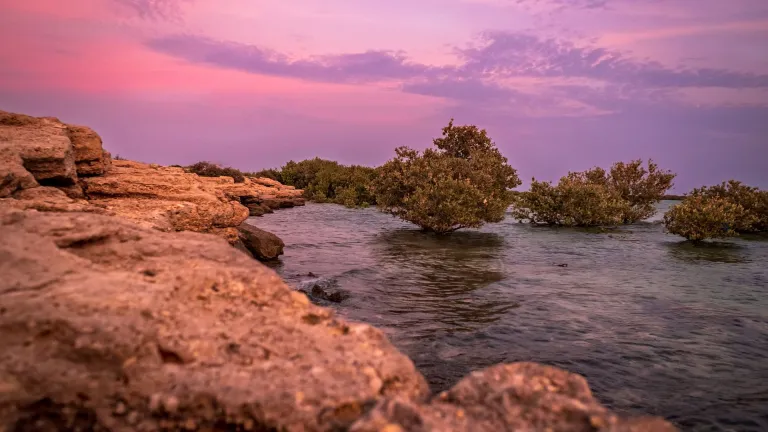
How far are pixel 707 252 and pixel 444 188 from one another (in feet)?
46.6

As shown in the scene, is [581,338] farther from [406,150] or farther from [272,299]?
[406,150]

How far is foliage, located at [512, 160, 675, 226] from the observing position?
38.4 metres

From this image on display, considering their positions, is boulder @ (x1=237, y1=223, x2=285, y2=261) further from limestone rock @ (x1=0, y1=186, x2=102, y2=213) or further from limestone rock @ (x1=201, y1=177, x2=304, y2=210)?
limestone rock @ (x1=201, y1=177, x2=304, y2=210)

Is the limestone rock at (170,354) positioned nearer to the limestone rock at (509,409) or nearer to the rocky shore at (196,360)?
the rocky shore at (196,360)

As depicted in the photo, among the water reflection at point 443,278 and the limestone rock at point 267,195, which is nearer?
the water reflection at point 443,278

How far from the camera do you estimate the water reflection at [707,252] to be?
23.7 metres

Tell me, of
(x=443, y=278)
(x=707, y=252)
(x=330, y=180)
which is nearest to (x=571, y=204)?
(x=707, y=252)

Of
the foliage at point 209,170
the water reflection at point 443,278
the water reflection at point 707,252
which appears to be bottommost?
the water reflection at point 443,278

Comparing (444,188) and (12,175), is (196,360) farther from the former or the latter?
(444,188)

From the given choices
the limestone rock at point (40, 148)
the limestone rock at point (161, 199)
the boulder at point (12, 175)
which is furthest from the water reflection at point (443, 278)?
the limestone rock at point (40, 148)

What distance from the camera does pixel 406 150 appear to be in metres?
36.1

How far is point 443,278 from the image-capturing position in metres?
18.2

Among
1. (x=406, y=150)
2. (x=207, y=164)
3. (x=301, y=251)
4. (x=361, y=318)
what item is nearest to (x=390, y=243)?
(x=301, y=251)

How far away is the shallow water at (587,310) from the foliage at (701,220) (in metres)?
1.09
